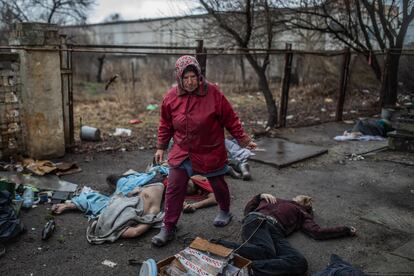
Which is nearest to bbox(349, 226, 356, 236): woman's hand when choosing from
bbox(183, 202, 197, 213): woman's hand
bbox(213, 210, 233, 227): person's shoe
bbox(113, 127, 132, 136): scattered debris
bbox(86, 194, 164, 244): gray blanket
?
bbox(213, 210, 233, 227): person's shoe

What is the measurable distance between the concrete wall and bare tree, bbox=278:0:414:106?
586 cm

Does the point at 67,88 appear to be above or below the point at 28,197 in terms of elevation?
above

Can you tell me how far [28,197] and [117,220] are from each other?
1477 mm

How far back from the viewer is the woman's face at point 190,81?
3.95 metres

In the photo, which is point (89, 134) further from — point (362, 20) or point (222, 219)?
point (362, 20)

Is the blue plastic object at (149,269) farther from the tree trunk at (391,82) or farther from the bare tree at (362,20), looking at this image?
the tree trunk at (391,82)

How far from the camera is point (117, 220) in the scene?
14.1 ft

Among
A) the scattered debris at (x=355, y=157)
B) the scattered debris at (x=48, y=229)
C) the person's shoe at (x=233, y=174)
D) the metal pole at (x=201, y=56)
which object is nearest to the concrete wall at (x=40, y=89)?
the metal pole at (x=201, y=56)

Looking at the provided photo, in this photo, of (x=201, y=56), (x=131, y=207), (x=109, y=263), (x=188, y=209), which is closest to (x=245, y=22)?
(x=201, y=56)

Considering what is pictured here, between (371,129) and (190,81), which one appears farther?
(371,129)

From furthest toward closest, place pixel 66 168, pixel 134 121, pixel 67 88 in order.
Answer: pixel 134 121 → pixel 67 88 → pixel 66 168

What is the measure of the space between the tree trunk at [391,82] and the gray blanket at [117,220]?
29.5ft

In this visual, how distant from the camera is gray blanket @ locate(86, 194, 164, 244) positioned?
421cm

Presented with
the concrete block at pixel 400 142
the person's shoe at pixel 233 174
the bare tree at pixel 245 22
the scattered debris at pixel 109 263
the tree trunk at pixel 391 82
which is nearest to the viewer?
the scattered debris at pixel 109 263
